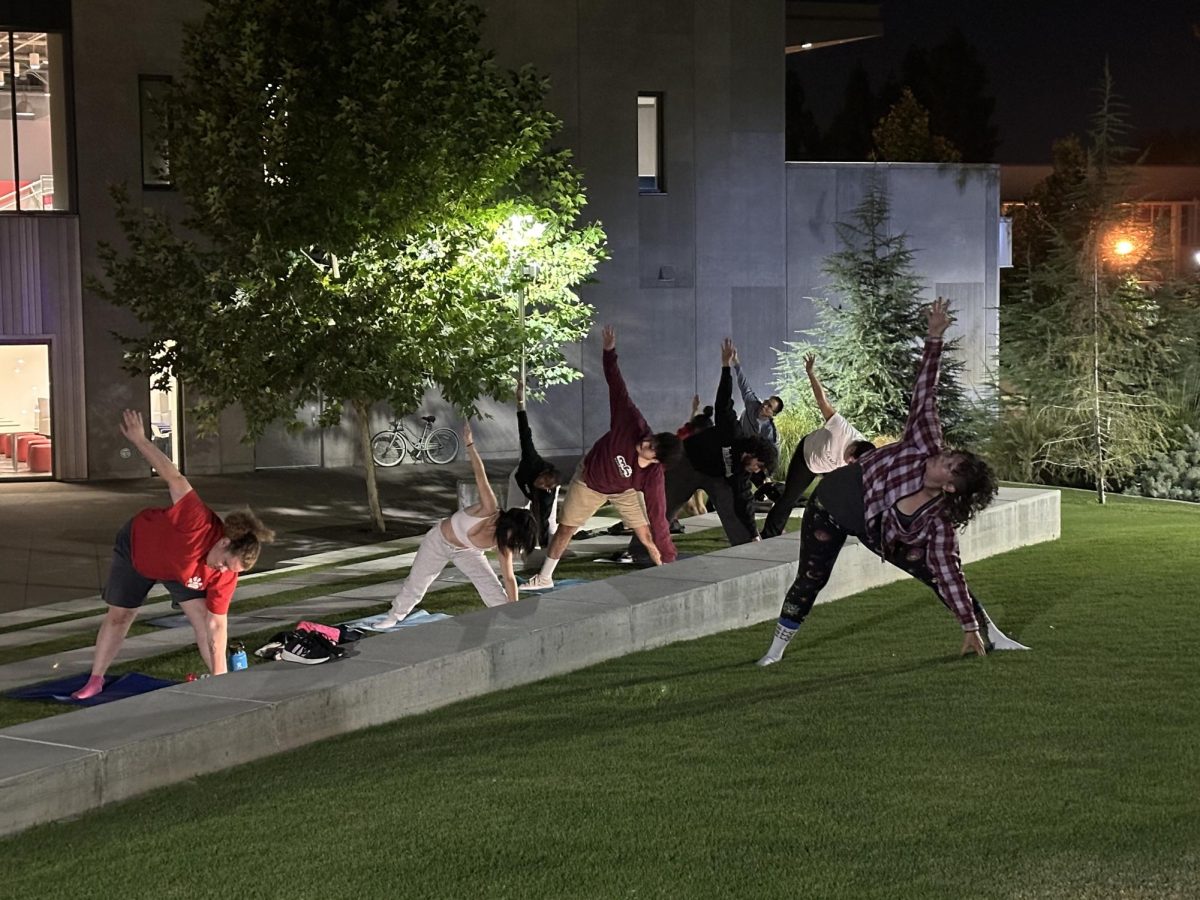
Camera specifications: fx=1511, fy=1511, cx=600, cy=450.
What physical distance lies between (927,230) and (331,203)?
17.6 metres

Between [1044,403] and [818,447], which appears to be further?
[1044,403]

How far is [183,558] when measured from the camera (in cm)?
891

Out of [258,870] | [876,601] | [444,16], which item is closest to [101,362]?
[444,16]

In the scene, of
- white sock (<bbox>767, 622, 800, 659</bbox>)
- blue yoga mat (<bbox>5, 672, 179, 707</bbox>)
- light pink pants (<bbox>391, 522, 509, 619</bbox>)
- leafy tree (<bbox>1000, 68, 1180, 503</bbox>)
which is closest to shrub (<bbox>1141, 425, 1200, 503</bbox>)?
leafy tree (<bbox>1000, 68, 1180, 503</bbox>)

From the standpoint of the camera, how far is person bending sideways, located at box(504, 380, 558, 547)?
13.0 metres

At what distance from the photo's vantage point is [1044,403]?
22.8 meters

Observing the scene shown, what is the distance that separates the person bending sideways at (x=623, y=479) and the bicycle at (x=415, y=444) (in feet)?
49.0

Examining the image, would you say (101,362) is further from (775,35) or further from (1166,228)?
(1166,228)

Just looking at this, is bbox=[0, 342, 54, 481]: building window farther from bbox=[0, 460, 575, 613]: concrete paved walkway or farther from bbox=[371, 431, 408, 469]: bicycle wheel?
bbox=[371, 431, 408, 469]: bicycle wheel

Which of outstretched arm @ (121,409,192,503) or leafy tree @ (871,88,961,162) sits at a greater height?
leafy tree @ (871,88,961,162)

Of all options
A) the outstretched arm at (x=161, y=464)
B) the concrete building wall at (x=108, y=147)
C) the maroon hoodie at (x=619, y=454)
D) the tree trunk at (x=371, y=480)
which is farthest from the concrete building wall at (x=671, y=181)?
the outstretched arm at (x=161, y=464)

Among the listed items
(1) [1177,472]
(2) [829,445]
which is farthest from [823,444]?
(1) [1177,472]

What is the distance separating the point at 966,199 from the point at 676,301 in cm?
693

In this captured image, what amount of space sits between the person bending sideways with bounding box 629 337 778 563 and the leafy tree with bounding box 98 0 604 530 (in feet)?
10.8
